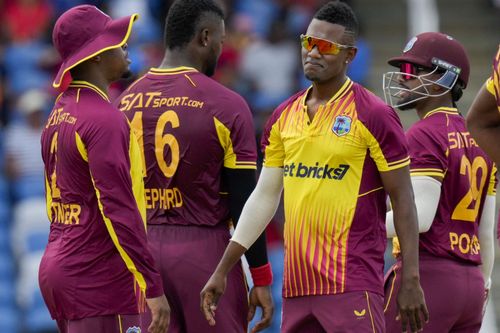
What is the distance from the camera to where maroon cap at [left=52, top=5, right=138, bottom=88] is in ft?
22.3

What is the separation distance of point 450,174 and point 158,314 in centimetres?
185

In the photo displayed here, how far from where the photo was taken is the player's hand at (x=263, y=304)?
7.14 m

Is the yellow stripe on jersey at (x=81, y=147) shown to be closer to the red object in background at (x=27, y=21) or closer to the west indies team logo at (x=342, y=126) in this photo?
the west indies team logo at (x=342, y=126)

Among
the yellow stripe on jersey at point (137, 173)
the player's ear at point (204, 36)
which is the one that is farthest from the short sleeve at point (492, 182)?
the yellow stripe on jersey at point (137, 173)

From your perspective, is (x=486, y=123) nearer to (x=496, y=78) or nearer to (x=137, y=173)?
(x=496, y=78)

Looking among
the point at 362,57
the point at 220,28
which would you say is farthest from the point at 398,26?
the point at 220,28

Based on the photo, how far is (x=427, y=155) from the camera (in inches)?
282

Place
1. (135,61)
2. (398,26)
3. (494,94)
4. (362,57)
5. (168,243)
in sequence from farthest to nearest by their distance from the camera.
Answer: (398,26)
(362,57)
(135,61)
(168,243)
(494,94)

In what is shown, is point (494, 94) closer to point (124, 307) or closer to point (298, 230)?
point (298, 230)

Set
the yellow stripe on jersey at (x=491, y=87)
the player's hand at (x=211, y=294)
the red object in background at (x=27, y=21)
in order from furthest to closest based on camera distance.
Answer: the red object in background at (x=27, y=21) < the player's hand at (x=211, y=294) < the yellow stripe on jersey at (x=491, y=87)

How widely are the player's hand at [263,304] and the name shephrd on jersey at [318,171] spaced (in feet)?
2.57

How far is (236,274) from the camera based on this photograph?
738 cm

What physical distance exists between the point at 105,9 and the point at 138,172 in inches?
359

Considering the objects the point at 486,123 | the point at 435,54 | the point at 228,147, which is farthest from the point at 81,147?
the point at 435,54
